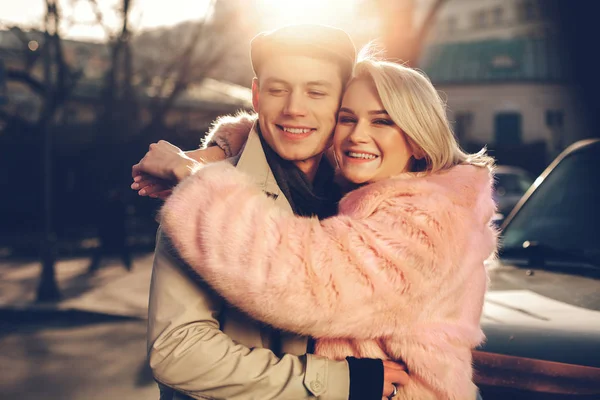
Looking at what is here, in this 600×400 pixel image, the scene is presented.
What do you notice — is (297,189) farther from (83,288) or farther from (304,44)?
(83,288)

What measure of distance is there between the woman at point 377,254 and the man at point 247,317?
0.10 m

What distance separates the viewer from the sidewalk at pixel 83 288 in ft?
31.0

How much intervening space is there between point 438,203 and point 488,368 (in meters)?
0.74

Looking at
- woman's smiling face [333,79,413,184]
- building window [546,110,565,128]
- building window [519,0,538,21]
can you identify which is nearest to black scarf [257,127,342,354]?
woman's smiling face [333,79,413,184]

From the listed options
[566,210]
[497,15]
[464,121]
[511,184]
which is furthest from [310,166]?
[497,15]

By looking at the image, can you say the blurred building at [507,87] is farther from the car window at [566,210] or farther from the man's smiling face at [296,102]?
the man's smiling face at [296,102]

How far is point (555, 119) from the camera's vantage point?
50562mm

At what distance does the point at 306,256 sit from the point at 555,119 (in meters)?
52.7

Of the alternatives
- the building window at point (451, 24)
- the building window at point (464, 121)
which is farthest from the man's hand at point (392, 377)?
the building window at point (451, 24)

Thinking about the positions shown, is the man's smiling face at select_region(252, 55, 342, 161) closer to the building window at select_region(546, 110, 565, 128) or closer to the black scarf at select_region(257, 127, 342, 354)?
the black scarf at select_region(257, 127, 342, 354)

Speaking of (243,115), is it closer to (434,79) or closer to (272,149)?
(272,149)

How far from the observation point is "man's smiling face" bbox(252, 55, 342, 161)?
2248 mm

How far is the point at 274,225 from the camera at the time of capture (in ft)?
6.31

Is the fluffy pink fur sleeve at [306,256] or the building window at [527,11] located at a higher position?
the building window at [527,11]
